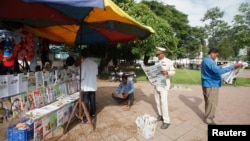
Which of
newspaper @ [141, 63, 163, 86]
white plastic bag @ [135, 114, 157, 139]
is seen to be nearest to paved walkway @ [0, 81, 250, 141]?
white plastic bag @ [135, 114, 157, 139]

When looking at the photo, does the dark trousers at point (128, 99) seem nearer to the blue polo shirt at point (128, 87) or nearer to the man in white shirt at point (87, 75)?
the blue polo shirt at point (128, 87)

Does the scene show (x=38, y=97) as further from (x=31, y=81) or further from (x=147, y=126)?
(x=147, y=126)

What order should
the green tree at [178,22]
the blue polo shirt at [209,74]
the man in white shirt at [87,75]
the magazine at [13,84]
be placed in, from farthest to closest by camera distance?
the green tree at [178,22] → the man in white shirt at [87,75] → the blue polo shirt at [209,74] → the magazine at [13,84]

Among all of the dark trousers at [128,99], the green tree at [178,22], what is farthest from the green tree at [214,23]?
the dark trousers at [128,99]

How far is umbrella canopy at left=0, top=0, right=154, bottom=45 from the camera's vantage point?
3049mm

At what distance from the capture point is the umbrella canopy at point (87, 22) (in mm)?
3049

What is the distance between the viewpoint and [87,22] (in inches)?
167

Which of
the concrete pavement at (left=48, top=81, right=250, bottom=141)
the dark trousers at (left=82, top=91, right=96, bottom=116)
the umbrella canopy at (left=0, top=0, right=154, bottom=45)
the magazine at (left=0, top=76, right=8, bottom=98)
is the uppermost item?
the umbrella canopy at (left=0, top=0, right=154, bottom=45)

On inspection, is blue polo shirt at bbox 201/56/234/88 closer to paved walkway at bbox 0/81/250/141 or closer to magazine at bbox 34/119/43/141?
paved walkway at bbox 0/81/250/141

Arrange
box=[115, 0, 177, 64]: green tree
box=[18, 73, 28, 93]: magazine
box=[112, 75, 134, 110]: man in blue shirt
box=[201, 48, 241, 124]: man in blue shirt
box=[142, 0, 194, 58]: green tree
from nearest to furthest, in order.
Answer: box=[18, 73, 28, 93]: magazine, box=[201, 48, 241, 124]: man in blue shirt, box=[112, 75, 134, 110]: man in blue shirt, box=[115, 0, 177, 64]: green tree, box=[142, 0, 194, 58]: green tree

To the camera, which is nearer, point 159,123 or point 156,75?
point 156,75

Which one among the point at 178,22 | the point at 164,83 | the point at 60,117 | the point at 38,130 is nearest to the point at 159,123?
the point at 164,83

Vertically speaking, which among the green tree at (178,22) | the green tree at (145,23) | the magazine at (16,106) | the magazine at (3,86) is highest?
the green tree at (178,22)

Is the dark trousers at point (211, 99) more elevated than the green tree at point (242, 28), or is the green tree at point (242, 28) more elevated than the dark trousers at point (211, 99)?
the green tree at point (242, 28)
